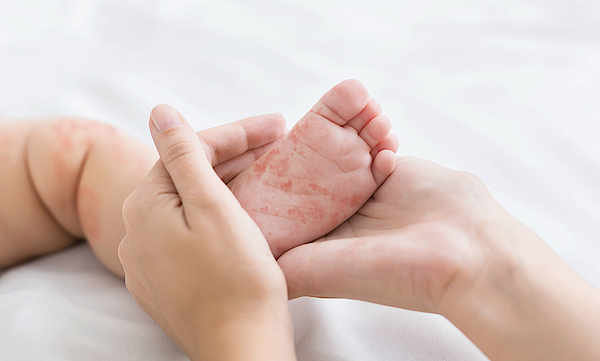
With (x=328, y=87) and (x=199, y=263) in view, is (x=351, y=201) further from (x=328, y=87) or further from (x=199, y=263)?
(x=328, y=87)

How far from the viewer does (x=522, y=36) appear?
146 cm

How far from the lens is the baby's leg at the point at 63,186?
2.76 ft

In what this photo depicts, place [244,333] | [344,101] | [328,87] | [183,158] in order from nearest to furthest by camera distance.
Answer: [244,333] < [183,158] < [344,101] < [328,87]

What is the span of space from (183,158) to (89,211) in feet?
0.94

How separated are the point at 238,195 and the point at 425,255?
33cm

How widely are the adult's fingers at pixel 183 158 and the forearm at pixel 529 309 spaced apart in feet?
1.24

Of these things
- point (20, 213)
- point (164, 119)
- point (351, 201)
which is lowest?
point (20, 213)

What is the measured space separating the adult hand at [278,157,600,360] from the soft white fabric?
0.11 m

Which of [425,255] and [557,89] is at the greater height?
[557,89]

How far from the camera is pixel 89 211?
2.76 feet

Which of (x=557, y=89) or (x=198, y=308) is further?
(x=557, y=89)

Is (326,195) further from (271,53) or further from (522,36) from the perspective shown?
(522,36)

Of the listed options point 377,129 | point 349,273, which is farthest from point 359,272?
point 377,129

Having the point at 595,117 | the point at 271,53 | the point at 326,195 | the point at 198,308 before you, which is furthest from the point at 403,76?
the point at 198,308
